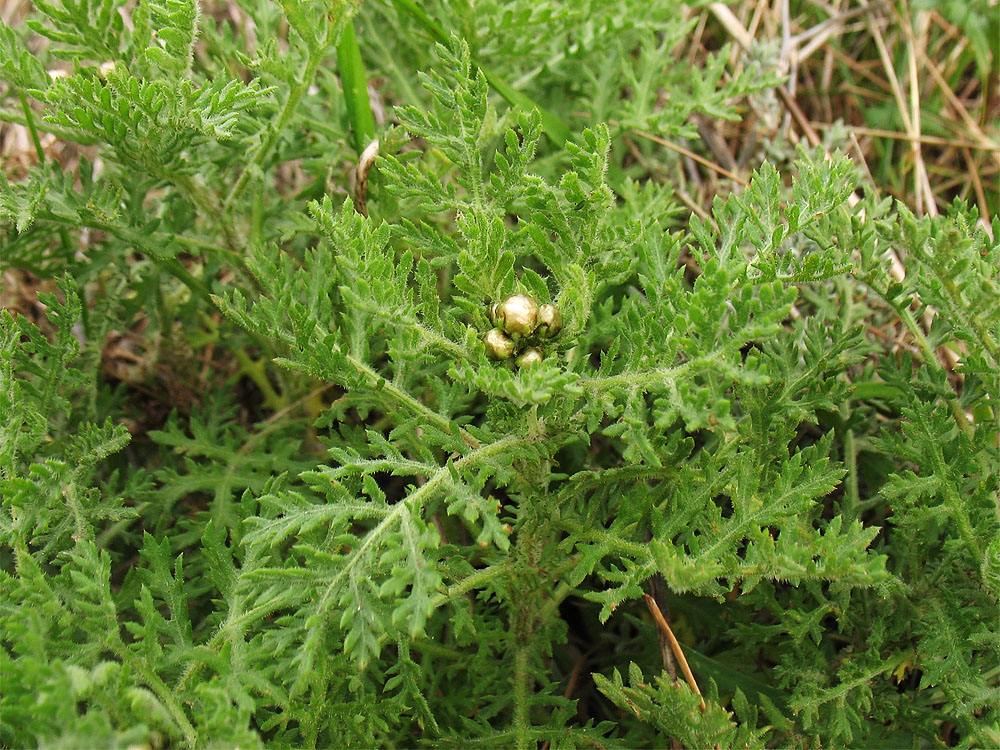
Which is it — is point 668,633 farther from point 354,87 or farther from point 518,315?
point 354,87

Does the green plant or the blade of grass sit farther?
the blade of grass

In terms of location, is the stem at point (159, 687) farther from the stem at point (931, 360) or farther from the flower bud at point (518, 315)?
the stem at point (931, 360)

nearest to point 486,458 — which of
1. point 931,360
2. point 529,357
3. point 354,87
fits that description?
point 529,357

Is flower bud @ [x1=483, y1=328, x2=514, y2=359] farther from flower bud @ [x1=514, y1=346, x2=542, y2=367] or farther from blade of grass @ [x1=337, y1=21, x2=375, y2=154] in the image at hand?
blade of grass @ [x1=337, y1=21, x2=375, y2=154]

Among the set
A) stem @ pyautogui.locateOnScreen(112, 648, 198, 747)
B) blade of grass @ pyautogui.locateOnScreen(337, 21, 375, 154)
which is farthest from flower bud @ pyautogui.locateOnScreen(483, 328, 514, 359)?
blade of grass @ pyautogui.locateOnScreen(337, 21, 375, 154)

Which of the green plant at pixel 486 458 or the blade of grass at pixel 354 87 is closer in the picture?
the green plant at pixel 486 458

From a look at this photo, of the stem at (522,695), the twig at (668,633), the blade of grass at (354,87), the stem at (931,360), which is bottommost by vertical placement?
the stem at (522,695)

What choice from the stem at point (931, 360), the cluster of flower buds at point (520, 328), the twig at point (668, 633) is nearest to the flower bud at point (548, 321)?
the cluster of flower buds at point (520, 328)

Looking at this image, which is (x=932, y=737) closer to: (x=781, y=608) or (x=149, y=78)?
(x=781, y=608)
